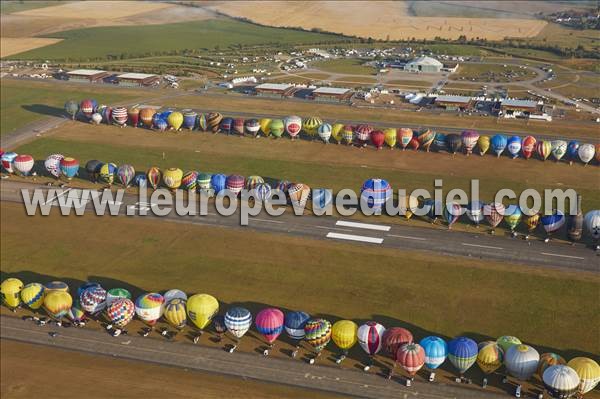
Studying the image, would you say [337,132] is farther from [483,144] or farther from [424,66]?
[424,66]

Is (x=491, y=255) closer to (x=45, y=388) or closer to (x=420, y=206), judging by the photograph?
(x=420, y=206)

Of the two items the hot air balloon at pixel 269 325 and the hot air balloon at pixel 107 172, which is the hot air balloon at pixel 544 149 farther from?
the hot air balloon at pixel 107 172

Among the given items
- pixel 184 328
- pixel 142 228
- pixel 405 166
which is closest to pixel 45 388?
pixel 184 328

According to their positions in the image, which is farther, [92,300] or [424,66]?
[424,66]

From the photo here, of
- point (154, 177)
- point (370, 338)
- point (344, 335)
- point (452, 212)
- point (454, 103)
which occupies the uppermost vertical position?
point (454, 103)

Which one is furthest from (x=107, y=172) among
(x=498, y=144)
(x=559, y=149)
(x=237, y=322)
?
(x=559, y=149)

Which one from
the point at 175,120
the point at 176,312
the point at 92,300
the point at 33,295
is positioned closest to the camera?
the point at 176,312

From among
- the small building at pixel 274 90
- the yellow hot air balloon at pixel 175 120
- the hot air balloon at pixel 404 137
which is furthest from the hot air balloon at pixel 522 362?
the small building at pixel 274 90

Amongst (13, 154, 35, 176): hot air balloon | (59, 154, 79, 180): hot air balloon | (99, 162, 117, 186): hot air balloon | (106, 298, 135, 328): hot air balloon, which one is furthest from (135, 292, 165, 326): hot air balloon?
(13, 154, 35, 176): hot air balloon
